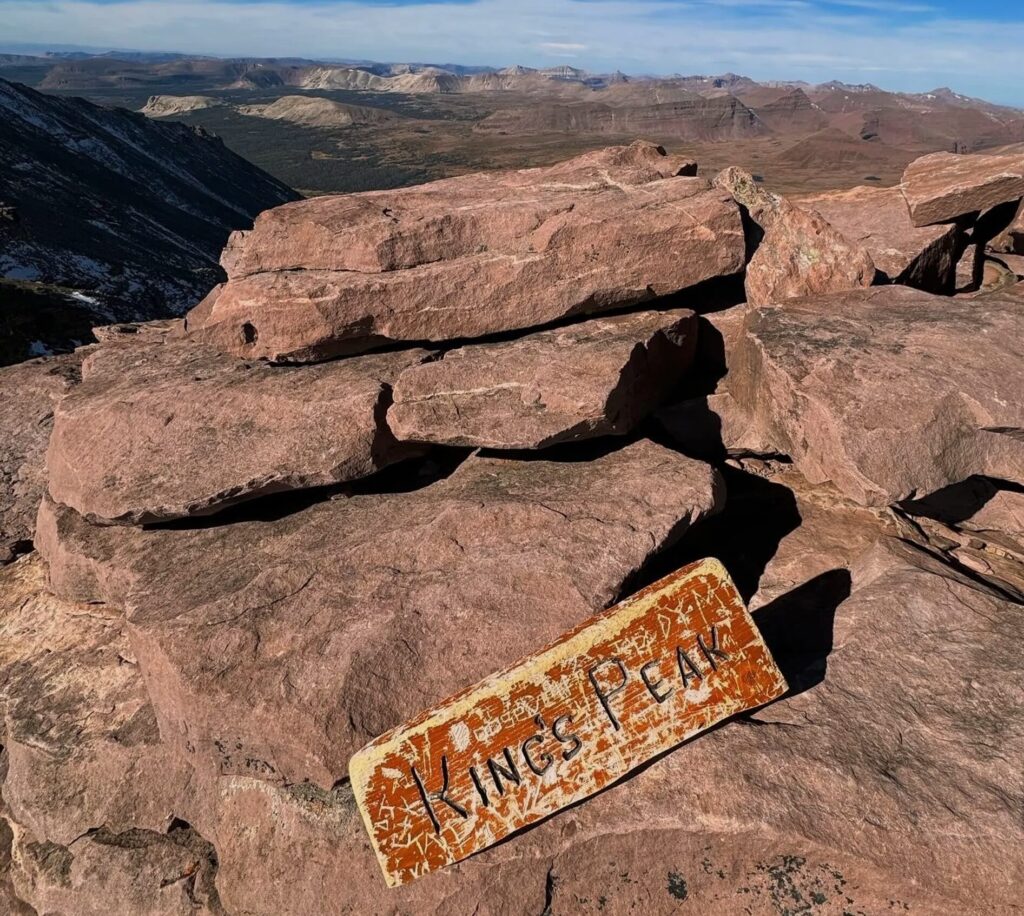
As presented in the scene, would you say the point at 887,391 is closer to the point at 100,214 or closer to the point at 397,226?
the point at 397,226

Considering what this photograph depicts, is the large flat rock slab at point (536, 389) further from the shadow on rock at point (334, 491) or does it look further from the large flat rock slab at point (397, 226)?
the large flat rock slab at point (397, 226)

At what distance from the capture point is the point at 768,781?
638 centimetres

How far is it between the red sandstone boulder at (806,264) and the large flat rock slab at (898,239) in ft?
1.41

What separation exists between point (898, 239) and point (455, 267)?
7.76m

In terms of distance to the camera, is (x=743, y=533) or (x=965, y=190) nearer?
(x=743, y=533)

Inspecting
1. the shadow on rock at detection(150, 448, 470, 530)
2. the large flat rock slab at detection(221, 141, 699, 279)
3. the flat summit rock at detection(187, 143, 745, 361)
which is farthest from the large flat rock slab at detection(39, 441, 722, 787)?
the large flat rock slab at detection(221, 141, 699, 279)

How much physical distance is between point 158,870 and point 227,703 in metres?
2.41

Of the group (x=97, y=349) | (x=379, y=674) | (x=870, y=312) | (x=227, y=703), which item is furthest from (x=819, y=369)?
(x=97, y=349)

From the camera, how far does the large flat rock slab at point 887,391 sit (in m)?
8.22

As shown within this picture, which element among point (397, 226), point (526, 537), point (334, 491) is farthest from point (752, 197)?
point (334, 491)

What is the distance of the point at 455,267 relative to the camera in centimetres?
1039

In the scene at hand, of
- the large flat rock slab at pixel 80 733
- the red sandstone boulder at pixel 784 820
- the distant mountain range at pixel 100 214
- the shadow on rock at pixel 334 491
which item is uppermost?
the shadow on rock at pixel 334 491

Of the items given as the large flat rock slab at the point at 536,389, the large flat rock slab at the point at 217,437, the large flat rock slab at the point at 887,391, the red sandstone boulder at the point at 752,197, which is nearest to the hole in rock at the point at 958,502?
the large flat rock slab at the point at 887,391

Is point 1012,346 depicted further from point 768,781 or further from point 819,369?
point 768,781
